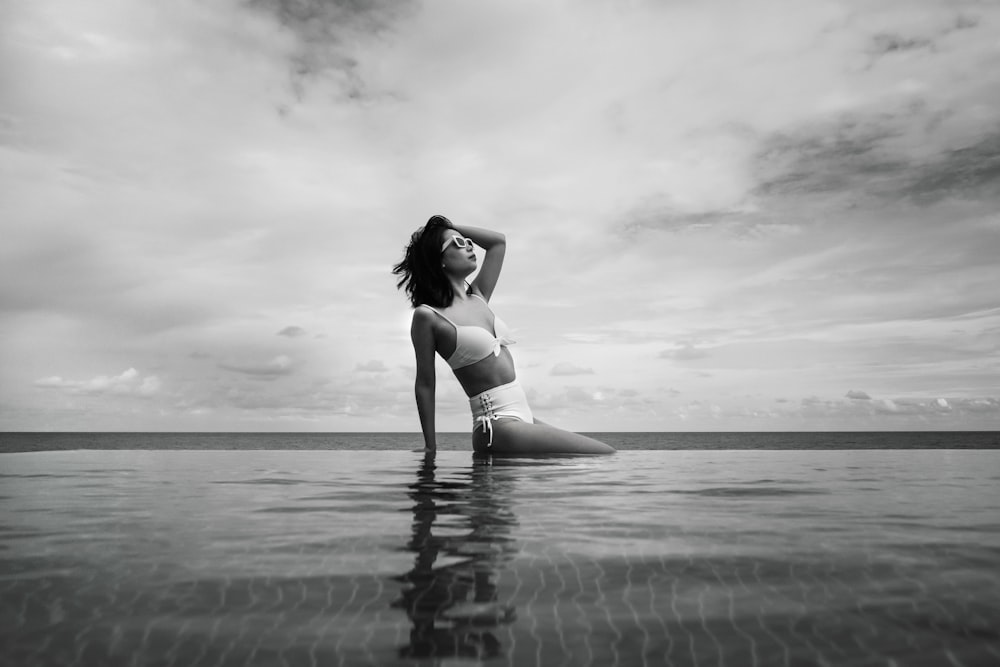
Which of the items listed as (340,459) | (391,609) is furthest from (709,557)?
(340,459)

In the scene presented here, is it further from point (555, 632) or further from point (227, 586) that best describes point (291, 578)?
point (555, 632)

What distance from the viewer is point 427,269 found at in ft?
20.7

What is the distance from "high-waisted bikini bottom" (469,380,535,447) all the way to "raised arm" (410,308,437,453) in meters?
0.47

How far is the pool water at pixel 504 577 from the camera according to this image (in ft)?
4.48

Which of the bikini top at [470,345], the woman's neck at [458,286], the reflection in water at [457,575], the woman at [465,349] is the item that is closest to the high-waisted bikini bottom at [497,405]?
the woman at [465,349]

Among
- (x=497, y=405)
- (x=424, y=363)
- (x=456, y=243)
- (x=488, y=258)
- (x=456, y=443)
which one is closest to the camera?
(x=424, y=363)

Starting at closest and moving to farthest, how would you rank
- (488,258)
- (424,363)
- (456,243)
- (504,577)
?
(504,577)
(424,363)
(456,243)
(488,258)

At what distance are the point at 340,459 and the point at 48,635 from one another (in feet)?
19.3

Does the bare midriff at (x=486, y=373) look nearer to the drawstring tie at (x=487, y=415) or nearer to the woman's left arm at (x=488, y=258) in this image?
the drawstring tie at (x=487, y=415)

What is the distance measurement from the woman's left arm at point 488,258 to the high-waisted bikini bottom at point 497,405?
126 centimetres

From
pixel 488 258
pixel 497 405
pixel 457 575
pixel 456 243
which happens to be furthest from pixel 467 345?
pixel 457 575

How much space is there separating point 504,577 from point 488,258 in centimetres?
556

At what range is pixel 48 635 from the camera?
4.71 ft

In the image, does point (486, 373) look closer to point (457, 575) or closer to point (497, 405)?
point (497, 405)
